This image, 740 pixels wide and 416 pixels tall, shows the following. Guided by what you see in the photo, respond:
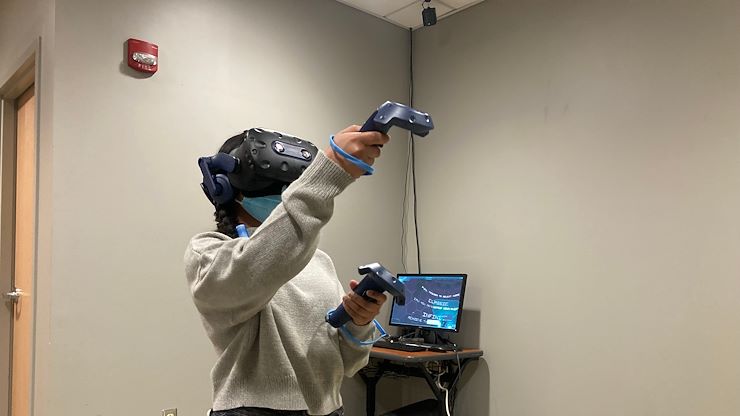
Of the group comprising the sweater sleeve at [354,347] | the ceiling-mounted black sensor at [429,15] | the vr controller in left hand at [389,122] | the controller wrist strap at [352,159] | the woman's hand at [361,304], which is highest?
the ceiling-mounted black sensor at [429,15]

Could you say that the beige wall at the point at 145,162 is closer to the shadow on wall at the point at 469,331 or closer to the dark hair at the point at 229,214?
the shadow on wall at the point at 469,331

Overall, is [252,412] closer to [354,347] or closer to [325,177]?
[354,347]

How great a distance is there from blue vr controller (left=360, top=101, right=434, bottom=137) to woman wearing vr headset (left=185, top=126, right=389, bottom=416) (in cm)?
1

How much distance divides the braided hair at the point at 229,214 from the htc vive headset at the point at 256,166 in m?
0.02

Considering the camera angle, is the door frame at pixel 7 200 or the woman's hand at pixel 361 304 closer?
the woman's hand at pixel 361 304

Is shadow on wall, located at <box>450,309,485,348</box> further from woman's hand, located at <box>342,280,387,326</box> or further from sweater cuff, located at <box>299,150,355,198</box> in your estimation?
sweater cuff, located at <box>299,150,355,198</box>

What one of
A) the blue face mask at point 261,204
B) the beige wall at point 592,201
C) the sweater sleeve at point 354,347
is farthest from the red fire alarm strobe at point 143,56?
the sweater sleeve at point 354,347

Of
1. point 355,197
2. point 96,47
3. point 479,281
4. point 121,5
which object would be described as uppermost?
point 121,5

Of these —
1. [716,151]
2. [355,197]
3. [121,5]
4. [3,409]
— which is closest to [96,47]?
[121,5]

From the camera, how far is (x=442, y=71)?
3230mm

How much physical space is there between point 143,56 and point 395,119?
183 centimetres

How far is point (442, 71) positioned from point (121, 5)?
1710 millimetres

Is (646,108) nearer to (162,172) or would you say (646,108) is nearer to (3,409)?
(162,172)

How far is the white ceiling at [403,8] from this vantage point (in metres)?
3.05
